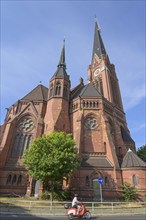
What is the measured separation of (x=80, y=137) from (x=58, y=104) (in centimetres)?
806

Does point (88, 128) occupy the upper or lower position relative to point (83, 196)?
upper

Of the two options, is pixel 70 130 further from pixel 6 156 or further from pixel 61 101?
pixel 6 156

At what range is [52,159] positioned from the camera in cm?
1872

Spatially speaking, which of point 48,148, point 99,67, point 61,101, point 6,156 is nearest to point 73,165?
point 48,148

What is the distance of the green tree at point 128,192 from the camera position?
71.1 ft

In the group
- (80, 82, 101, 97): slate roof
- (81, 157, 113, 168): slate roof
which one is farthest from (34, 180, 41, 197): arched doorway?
(80, 82, 101, 97): slate roof

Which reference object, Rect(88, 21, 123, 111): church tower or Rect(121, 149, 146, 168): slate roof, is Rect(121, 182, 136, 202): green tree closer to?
Rect(121, 149, 146, 168): slate roof

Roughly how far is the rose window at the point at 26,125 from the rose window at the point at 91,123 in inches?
405

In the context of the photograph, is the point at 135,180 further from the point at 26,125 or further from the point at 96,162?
the point at 26,125

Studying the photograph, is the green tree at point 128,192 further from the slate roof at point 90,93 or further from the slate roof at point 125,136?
the slate roof at point 90,93

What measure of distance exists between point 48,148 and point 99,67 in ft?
113

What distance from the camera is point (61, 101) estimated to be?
105 ft

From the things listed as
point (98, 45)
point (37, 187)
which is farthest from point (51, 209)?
point (98, 45)

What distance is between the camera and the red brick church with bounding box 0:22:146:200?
23484 millimetres
